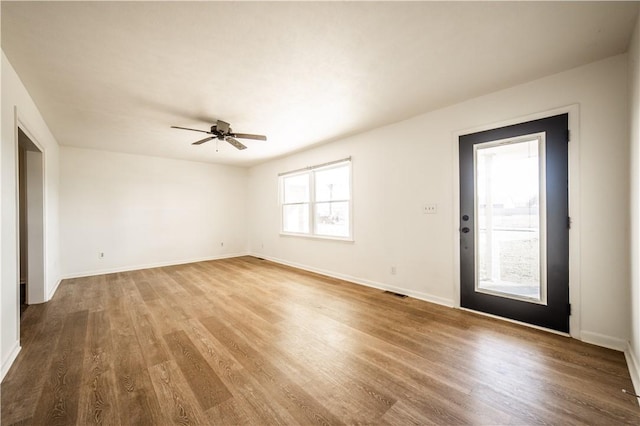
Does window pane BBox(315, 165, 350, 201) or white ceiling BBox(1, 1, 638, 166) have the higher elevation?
white ceiling BBox(1, 1, 638, 166)

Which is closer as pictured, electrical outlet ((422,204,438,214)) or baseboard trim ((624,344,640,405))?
baseboard trim ((624,344,640,405))

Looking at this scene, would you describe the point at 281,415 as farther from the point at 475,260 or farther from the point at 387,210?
the point at 387,210

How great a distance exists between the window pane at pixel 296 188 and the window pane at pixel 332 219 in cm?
55

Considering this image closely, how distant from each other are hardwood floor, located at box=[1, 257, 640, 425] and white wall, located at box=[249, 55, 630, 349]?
0.46 metres

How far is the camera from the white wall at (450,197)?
2.25 m

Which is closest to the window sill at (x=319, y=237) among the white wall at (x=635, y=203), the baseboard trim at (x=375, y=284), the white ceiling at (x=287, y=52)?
the baseboard trim at (x=375, y=284)

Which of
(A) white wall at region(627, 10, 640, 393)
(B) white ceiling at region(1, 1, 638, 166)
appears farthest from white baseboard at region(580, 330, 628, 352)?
(B) white ceiling at region(1, 1, 638, 166)

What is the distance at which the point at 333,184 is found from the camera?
4984mm

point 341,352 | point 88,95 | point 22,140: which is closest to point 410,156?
point 341,352

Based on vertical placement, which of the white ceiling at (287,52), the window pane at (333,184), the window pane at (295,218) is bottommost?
the window pane at (295,218)

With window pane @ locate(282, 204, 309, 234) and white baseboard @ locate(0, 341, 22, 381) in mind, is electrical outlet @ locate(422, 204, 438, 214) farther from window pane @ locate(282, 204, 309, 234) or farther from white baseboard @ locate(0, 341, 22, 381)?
white baseboard @ locate(0, 341, 22, 381)

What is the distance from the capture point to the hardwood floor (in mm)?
1553

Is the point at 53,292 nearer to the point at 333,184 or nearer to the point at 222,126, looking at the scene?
the point at 222,126

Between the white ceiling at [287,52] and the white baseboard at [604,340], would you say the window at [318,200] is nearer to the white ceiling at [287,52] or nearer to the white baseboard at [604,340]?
the white ceiling at [287,52]
